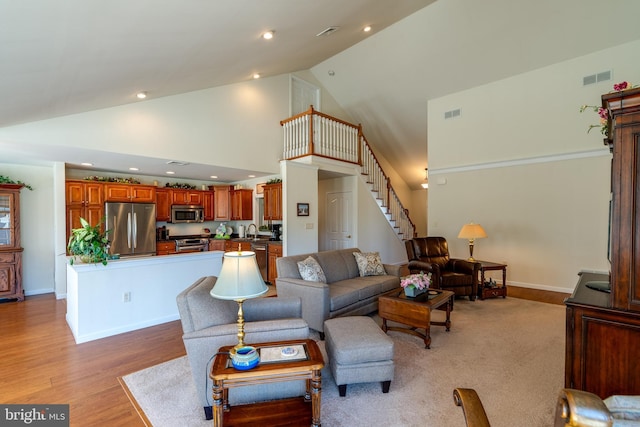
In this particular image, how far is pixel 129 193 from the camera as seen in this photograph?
6.38 metres

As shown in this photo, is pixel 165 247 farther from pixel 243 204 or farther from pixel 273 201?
pixel 273 201

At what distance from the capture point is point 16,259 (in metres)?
4.97

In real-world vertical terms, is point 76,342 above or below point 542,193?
below

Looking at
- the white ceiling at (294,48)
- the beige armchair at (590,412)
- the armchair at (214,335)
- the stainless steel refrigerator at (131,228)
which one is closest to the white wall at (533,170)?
the white ceiling at (294,48)

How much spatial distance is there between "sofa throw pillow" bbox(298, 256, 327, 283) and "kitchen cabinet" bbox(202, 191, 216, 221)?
4.72m

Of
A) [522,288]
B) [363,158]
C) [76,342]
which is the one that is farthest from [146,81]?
[522,288]

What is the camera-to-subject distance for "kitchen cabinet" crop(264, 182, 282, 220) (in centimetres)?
630

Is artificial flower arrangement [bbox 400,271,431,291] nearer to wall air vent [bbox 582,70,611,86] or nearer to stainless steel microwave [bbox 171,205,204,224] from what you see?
wall air vent [bbox 582,70,611,86]

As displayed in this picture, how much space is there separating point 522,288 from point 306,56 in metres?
6.32

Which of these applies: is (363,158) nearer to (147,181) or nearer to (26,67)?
(147,181)

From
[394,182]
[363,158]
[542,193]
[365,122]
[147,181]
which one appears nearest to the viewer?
[542,193]

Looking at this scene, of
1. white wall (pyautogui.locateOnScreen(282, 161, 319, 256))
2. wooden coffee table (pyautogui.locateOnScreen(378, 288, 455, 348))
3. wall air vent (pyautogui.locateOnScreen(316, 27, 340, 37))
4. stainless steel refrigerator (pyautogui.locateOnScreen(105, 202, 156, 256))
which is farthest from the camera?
stainless steel refrigerator (pyautogui.locateOnScreen(105, 202, 156, 256))

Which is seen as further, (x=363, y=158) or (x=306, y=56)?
(x=363, y=158)

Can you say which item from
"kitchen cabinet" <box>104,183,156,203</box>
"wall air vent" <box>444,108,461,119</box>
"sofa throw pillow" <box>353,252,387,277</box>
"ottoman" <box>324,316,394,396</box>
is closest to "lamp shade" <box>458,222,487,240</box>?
Result: "sofa throw pillow" <box>353,252,387,277</box>
